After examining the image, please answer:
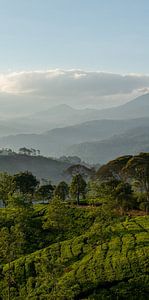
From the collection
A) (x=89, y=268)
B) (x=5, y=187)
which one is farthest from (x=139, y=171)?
(x=89, y=268)

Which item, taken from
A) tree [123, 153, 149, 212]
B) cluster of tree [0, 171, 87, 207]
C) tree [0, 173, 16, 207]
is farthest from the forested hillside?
cluster of tree [0, 171, 87, 207]

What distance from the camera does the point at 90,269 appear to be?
175 ft

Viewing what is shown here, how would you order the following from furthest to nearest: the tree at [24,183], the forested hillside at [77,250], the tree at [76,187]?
the tree at [24,183] < the tree at [76,187] < the forested hillside at [77,250]

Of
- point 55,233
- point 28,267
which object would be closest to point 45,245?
point 55,233

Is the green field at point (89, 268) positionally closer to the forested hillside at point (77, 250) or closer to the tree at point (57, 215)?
the forested hillside at point (77, 250)

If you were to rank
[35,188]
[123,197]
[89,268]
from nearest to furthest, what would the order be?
1. [89,268]
2. [123,197]
3. [35,188]

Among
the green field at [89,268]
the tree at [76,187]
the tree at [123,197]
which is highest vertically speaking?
the tree at [76,187]

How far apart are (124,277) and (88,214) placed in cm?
2447

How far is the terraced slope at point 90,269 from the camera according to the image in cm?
4891

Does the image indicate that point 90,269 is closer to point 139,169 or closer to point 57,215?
point 57,215

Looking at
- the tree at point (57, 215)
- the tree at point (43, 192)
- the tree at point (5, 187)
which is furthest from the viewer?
the tree at point (43, 192)

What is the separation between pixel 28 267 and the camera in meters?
57.6

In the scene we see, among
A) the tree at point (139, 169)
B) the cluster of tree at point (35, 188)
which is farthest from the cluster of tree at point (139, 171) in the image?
the cluster of tree at point (35, 188)

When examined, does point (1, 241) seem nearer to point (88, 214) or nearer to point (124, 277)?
point (124, 277)
